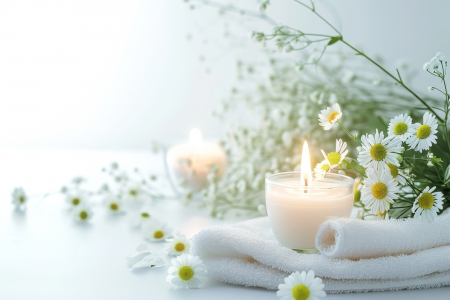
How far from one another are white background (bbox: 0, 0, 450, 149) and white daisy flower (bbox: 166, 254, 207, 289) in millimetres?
1293

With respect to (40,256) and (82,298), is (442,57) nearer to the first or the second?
(82,298)

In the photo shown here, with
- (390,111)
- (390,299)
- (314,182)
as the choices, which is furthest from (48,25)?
(390,299)

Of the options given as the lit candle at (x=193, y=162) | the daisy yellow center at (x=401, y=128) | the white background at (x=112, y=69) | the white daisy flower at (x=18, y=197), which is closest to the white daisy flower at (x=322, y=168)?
the daisy yellow center at (x=401, y=128)

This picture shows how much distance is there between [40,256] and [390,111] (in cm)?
83

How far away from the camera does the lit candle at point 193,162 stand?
1.26 m

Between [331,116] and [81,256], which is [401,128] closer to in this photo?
[331,116]

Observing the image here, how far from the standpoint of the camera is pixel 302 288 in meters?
0.62

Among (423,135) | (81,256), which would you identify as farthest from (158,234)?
(423,135)

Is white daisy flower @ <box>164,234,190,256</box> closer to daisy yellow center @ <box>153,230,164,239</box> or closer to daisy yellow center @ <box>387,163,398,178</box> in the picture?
daisy yellow center @ <box>153,230,164,239</box>

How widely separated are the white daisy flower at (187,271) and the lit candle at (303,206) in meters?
0.13

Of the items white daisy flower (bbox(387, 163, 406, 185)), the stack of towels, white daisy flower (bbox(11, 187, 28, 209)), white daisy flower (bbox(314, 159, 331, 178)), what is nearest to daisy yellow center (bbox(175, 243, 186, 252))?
the stack of towels

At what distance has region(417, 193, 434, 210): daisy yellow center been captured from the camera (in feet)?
2.28

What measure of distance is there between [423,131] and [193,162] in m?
0.65

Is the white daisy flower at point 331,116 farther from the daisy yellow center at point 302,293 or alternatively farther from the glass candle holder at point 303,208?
the daisy yellow center at point 302,293
